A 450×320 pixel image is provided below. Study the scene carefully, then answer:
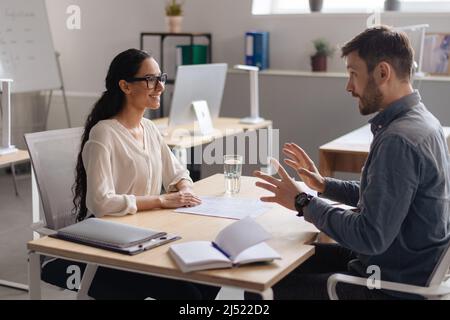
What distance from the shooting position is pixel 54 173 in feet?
8.24

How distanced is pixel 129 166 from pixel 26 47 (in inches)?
125

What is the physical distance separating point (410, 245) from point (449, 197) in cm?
18

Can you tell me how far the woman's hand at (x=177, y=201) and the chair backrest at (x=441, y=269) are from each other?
0.85 meters

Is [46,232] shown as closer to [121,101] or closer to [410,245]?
[121,101]

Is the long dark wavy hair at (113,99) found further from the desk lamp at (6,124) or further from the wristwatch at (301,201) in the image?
the desk lamp at (6,124)

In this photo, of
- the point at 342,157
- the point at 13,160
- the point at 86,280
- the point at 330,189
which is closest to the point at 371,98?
the point at 330,189

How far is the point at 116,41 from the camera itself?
19.8 ft

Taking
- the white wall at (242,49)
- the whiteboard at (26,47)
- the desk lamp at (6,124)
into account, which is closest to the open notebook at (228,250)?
the desk lamp at (6,124)

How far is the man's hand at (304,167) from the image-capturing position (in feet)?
7.39

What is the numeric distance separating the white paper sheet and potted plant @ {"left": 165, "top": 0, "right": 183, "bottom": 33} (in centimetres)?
335
